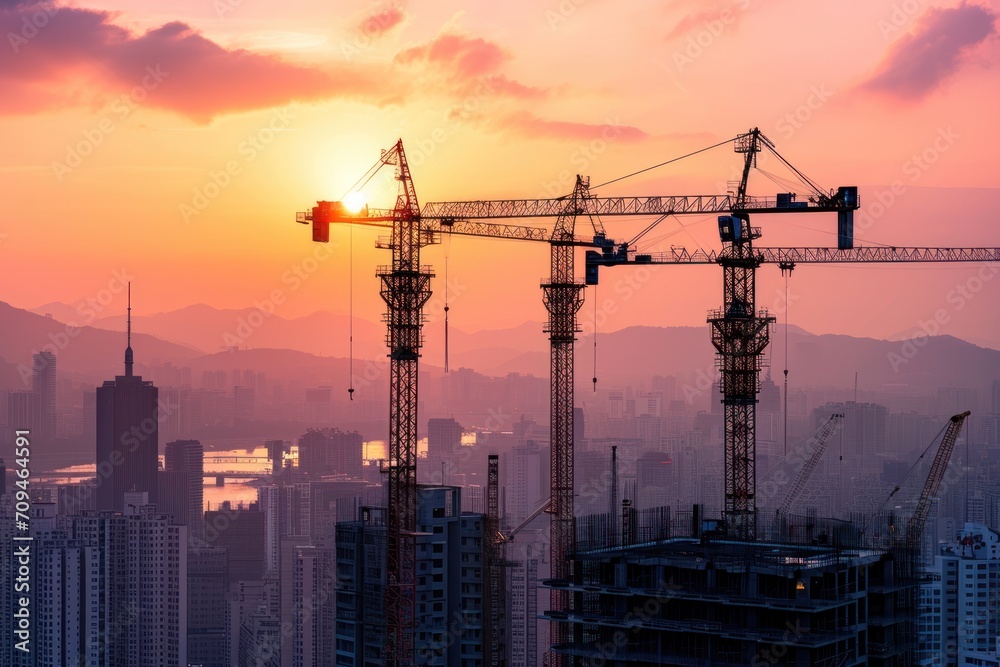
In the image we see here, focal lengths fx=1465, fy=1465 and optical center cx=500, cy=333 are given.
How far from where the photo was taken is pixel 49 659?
2311 inches

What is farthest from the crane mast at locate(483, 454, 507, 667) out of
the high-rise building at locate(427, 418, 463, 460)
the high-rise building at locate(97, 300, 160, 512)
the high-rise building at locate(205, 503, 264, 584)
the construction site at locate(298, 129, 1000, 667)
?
the high-rise building at locate(97, 300, 160, 512)

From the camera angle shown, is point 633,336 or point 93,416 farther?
point 93,416

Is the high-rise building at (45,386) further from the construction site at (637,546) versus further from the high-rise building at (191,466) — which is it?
the construction site at (637,546)

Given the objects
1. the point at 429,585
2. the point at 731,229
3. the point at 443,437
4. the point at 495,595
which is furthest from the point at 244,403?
the point at 731,229

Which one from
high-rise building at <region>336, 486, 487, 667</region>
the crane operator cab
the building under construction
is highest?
the crane operator cab

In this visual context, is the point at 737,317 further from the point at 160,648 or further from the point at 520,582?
the point at 160,648

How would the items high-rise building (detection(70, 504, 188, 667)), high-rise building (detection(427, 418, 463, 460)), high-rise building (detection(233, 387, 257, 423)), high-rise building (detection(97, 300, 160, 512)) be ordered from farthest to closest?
high-rise building (detection(233, 387, 257, 423)) → high-rise building (detection(97, 300, 160, 512)) → high-rise building (detection(427, 418, 463, 460)) → high-rise building (detection(70, 504, 188, 667))

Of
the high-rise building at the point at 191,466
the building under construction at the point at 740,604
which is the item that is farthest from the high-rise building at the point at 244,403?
the building under construction at the point at 740,604

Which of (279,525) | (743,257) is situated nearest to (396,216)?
(743,257)

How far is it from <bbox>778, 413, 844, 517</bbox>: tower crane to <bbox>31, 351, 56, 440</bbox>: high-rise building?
8346cm

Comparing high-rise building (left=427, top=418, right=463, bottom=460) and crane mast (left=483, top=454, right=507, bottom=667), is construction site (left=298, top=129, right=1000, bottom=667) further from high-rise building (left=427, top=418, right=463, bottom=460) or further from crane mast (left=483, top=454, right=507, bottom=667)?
high-rise building (left=427, top=418, right=463, bottom=460)

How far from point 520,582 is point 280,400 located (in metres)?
86.9

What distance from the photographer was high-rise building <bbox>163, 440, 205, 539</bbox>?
119 m

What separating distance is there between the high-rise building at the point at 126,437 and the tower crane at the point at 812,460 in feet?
195
